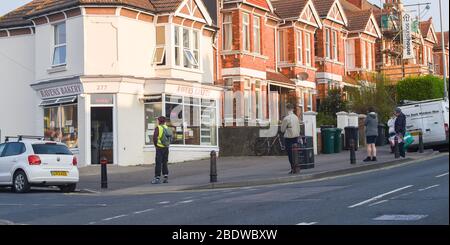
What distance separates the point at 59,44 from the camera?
3058 centimetres

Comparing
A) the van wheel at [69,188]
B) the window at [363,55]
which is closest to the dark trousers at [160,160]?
the van wheel at [69,188]

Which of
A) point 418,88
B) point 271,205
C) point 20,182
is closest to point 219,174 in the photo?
point 20,182

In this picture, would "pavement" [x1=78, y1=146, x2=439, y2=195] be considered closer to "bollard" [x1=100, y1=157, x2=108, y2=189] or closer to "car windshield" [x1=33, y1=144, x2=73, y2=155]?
"bollard" [x1=100, y1=157, x2=108, y2=189]

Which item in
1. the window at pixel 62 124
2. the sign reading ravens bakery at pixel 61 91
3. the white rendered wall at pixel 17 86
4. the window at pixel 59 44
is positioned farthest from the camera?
the white rendered wall at pixel 17 86

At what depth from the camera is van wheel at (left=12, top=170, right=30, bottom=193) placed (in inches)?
794

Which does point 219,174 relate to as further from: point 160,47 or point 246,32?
point 246,32

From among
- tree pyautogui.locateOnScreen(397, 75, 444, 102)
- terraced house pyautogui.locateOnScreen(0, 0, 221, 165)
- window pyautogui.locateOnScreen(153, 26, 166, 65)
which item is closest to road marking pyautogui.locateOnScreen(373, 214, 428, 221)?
terraced house pyautogui.locateOnScreen(0, 0, 221, 165)

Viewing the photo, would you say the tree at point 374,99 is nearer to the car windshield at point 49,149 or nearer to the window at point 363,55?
the window at point 363,55

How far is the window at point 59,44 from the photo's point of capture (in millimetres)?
30406

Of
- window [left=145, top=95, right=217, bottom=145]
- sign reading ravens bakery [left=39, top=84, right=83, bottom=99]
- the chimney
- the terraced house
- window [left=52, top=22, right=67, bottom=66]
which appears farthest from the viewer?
the chimney

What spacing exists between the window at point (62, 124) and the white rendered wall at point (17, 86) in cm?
135

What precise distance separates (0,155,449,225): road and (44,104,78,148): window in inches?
408

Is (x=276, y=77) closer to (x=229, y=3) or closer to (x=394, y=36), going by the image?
(x=229, y=3)

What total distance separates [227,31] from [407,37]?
21212mm
